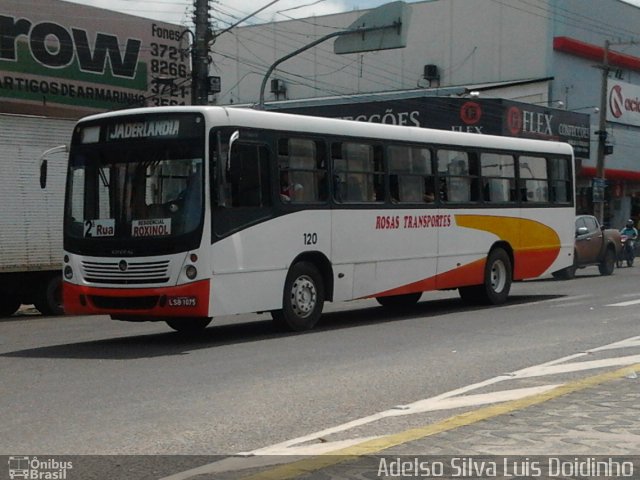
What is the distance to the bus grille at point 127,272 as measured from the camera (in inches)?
534

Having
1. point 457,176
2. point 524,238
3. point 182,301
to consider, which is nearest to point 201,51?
point 457,176

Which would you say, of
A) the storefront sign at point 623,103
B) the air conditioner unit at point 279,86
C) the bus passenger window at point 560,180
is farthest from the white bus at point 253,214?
the air conditioner unit at point 279,86

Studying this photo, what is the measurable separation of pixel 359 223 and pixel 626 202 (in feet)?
138

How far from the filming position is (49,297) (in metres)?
20.9

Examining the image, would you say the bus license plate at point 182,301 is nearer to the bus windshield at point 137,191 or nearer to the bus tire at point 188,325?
the bus windshield at point 137,191

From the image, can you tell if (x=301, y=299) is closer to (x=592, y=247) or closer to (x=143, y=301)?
(x=143, y=301)

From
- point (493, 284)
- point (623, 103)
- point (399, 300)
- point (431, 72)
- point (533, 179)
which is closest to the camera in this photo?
point (493, 284)

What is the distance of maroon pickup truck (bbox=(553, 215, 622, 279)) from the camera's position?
98.5 feet

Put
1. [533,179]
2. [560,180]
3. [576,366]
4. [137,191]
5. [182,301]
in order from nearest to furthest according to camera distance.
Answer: [576,366]
[182,301]
[137,191]
[533,179]
[560,180]

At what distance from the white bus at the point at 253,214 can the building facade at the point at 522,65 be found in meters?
30.3

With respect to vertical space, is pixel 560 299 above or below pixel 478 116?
below

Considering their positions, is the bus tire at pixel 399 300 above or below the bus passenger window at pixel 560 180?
below

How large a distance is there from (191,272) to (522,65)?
140ft

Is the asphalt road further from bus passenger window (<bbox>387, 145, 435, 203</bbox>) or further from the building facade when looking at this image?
the building facade
